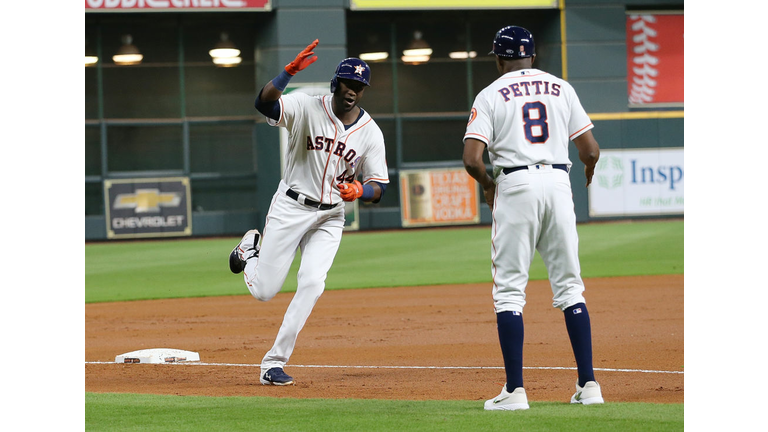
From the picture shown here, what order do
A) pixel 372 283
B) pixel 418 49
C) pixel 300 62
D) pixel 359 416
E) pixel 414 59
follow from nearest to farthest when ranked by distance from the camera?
pixel 359 416 < pixel 300 62 < pixel 372 283 < pixel 418 49 < pixel 414 59

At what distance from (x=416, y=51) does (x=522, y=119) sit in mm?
22376

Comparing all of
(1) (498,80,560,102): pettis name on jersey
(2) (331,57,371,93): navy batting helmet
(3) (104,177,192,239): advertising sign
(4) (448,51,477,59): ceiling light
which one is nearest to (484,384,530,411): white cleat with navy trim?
(1) (498,80,560,102): pettis name on jersey

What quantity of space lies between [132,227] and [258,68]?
551 centimetres

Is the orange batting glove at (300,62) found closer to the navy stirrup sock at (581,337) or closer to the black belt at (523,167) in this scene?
the black belt at (523,167)

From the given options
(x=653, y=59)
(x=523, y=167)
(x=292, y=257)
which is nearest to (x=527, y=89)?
(x=523, y=167)

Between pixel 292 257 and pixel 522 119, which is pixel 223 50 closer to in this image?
pixel 292 257

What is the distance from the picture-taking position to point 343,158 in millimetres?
6746

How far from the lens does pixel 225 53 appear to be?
2611 centimetres

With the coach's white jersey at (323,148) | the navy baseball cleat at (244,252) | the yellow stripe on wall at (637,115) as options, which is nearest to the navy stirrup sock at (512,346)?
the coach's white jersey at (323,148)

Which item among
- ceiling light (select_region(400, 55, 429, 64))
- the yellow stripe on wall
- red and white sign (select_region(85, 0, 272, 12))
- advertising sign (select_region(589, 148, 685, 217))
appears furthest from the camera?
ceiling light (select_region(400, 55, 429, 64))

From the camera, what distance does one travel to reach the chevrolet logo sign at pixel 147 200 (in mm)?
24484

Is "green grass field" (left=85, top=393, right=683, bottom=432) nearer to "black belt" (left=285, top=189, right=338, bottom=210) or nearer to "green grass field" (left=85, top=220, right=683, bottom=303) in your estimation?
"black belt" (left=285, top=189, right=338, bottom=210)

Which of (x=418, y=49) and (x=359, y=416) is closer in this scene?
(x=359, y=416)

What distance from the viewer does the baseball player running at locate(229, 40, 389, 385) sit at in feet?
21.6
